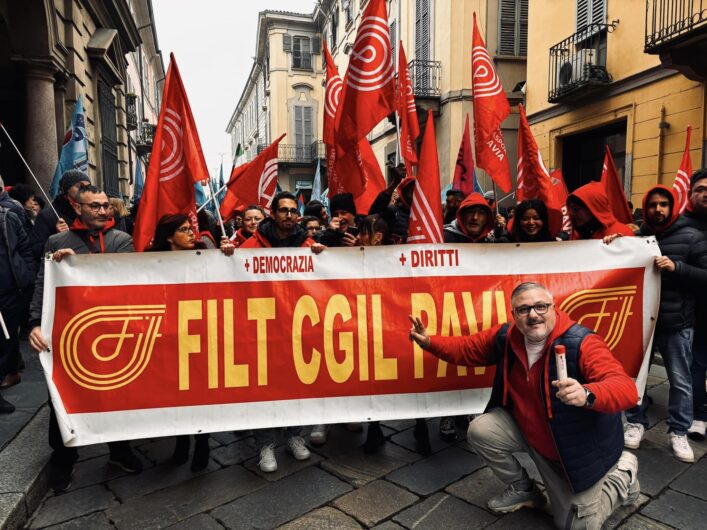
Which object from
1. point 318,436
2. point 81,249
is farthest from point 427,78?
point 81,249

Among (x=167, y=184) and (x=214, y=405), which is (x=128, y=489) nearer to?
(x=214, y=405)

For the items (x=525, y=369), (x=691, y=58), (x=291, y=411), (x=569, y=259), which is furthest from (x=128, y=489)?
(x=691, y=58)

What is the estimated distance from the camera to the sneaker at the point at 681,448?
3.37 metres

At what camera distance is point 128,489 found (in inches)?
124

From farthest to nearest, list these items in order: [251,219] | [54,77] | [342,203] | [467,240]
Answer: [54,77], [251,219], [342,203], [467,240]

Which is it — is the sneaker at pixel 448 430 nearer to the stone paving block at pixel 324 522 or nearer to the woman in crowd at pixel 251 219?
the stone paving block at pixel 324 522

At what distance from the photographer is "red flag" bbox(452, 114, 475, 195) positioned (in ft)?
20.4

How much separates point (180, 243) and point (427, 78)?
15.4 meters

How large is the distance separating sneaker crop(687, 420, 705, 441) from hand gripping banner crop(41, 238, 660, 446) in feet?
1.71

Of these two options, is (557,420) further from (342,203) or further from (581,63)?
(581,63)

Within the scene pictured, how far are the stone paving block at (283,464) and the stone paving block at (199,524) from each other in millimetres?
504

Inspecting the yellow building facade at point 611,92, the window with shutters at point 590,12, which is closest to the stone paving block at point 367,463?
the yellow building facade at point 611,92

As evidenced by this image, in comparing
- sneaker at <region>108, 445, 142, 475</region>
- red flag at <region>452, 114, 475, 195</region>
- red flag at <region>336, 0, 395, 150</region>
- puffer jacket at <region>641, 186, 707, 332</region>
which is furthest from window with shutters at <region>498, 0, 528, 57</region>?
sneaker at <region>108, 445, 142, 475</region>

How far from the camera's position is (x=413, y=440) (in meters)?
3.80
